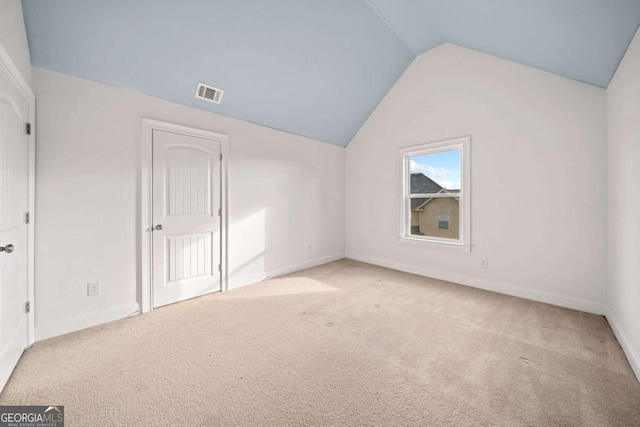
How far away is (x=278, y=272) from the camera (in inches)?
159

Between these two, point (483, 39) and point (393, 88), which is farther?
point (393, 88)

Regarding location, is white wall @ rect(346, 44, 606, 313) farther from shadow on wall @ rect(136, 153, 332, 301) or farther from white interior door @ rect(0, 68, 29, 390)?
white interior door @ rect(0, 68, 29, 390)

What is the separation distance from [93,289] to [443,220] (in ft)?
14.5

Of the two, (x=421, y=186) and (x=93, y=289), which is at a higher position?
(x=421, y=186)

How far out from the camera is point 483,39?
2924mm

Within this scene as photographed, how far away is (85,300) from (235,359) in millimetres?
1654

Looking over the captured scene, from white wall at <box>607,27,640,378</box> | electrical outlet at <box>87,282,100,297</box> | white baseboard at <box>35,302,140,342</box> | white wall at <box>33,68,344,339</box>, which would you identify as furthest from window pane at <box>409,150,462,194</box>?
electrical outlet at <box>87,282,100,297</box>

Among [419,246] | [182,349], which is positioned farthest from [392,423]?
[419,246]

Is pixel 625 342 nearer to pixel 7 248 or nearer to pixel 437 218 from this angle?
pixel 437 218

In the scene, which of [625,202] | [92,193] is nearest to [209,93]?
[92,193]

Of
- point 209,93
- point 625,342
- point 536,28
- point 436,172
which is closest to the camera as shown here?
point 625,342

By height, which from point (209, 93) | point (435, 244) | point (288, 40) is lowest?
point (435, 244)

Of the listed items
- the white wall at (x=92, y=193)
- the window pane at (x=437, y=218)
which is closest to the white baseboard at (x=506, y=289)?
the window pane at (x=437, y=218)

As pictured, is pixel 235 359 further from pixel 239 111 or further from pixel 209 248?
pixel 239 111
